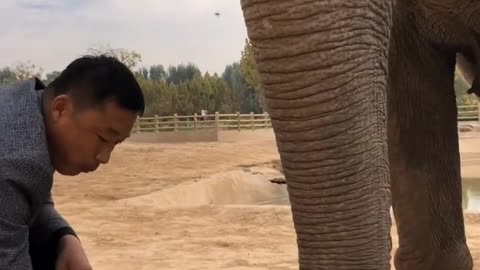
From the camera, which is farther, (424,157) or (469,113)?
(469,113)

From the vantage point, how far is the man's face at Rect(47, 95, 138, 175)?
2.43m

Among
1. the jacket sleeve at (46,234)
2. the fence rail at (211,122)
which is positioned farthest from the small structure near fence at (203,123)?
the jacket sleeve at (46,234)

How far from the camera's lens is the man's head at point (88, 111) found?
243 cm

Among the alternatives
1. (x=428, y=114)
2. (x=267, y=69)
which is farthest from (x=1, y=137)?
(x=428, y=114)

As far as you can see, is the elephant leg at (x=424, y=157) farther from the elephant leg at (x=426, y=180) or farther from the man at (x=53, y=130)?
the man at (x=53, y=130)

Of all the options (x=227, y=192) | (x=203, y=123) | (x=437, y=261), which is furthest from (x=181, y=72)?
(x=437, y=261)

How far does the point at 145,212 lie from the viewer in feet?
39.7

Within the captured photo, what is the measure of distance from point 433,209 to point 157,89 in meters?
51.1

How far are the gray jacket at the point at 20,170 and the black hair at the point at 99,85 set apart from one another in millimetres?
86

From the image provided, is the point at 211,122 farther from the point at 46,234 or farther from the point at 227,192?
the point at 46,234

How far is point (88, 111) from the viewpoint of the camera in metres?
2.42

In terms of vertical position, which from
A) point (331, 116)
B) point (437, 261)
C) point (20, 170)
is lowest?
point (437, 261)

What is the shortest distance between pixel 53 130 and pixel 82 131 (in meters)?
0.07

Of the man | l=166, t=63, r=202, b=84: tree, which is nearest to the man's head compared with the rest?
the man
